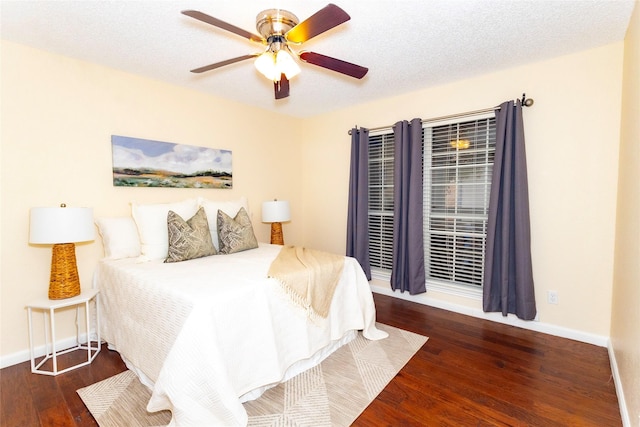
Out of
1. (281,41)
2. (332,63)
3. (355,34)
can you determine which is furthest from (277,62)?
(355,34)

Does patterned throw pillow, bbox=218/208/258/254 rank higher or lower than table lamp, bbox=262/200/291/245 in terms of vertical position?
lower

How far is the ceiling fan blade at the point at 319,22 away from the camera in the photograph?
1388mm

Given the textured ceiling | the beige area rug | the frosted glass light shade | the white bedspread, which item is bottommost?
the beige area rug

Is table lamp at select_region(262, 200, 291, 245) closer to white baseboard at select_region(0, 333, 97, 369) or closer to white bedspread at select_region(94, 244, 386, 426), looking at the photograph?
white bedspread at select_region(94, 244, 386, 426)

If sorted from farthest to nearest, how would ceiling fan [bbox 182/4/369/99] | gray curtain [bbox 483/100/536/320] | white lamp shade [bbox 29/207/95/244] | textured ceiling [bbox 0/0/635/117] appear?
gray curtain [bbox 483/100/536/320]
white lamp shade [bbox 29/207/95/244]
textured ceiling [bbox 0/0/635/117]
ceiling fan [bbox 182/4/369/99]

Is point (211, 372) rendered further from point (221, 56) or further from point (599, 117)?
point (599, 117)

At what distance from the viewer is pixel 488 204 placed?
2990 millimetres

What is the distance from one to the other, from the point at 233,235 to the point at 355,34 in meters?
1.99

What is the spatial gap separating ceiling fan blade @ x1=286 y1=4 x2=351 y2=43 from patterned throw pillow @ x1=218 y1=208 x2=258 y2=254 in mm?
1792

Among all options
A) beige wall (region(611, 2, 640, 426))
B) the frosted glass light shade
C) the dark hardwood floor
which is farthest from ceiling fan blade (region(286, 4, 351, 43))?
the dark hardwood floor

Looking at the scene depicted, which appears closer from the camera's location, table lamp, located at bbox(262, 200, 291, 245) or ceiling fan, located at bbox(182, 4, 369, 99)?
ceiling fan, located at bbox(182, 4, 369, 99)

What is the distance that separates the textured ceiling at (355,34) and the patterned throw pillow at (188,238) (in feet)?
4.43

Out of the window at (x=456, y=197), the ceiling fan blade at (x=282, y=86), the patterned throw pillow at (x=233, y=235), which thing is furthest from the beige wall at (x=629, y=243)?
the patterned throw pillow at (x=233, y=235)

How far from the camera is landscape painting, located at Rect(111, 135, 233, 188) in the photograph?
283 centimetres
